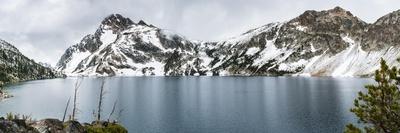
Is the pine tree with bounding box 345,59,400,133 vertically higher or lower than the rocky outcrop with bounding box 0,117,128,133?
higher

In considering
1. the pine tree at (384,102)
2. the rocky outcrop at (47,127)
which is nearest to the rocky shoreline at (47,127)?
the rocky outcrop at (47,127)

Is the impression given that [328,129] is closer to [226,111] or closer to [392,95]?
[226,111]

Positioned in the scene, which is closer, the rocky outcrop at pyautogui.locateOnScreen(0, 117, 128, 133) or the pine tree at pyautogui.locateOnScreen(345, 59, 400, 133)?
the pine tree at pyautogui.locateOnScreen(345, 59, 400, 133)

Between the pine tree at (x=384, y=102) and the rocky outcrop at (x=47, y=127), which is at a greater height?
the pine tree at (x=384, y=102)

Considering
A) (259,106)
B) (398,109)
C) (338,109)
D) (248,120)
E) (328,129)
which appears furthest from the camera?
(259,106)

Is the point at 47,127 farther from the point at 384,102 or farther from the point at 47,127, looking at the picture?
the point at 384,102

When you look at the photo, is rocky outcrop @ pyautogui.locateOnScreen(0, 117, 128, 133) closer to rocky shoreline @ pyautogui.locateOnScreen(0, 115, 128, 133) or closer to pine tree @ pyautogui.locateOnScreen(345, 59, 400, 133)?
rocky shoreline @ pyautogui.locateOnScreen(0, 115, 128, 133)

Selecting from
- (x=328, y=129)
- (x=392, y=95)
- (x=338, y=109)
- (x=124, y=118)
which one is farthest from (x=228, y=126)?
(x=392, y=95)

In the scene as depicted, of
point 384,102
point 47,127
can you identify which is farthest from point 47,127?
point 384,102

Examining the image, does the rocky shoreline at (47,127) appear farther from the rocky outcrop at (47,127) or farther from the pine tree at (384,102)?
the pine tree at (384,102)

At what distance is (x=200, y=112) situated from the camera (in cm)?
12731

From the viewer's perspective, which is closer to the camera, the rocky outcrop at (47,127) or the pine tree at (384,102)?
the pine tree at (384,102)

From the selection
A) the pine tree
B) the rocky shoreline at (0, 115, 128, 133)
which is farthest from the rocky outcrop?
the pine tree

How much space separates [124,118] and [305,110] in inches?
2008
